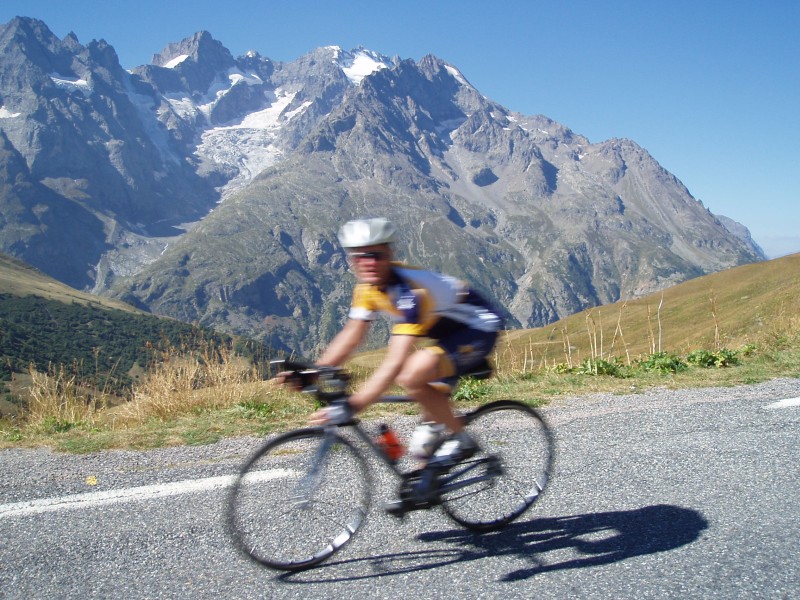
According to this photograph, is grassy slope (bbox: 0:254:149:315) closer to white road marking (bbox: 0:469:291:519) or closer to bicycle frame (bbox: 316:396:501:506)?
white road marking (bbox: 0:469:291:519)

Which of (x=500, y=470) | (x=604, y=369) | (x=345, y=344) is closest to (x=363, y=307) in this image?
(x=345, y=344)

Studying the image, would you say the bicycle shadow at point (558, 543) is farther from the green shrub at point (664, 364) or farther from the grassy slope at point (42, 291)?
the grassy slope at point (42, 291)

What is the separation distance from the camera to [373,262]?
4.64 m

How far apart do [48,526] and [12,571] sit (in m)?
0.80

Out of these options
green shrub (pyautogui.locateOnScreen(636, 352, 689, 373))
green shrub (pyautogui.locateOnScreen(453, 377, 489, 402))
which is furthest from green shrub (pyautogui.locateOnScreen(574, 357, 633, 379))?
green shrub (pyautogui.locateOnScreen(453, 377, 489, 402))

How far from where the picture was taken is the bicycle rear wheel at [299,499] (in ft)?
15.3

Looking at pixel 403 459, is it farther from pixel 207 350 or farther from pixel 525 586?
pixel 207 350

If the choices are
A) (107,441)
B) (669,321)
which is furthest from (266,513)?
(669,321)

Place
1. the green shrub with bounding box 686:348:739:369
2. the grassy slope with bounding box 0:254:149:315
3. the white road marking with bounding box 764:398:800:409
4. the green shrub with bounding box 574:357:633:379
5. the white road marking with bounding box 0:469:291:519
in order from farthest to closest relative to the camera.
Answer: the grassy slope with bounding box 0:254:149:315, the green shrub with bounding box 686:348:739:369, the green shrub with bounding box 574:357:633:379, the white road marking with bounding box 764:398:800:409, the white road marking with bounding box 0:469:291:519

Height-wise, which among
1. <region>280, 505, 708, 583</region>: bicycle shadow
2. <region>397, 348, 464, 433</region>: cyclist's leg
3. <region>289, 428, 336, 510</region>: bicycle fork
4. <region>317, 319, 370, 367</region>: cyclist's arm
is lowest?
<region>280, 505, 708, 583</region>: bicycle shadow

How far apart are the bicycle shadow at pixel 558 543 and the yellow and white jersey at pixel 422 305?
1630 millimetres

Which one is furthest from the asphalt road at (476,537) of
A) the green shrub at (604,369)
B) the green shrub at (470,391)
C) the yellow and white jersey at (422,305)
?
the green shrub at (604,369)

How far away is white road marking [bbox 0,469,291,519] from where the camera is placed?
576 cm

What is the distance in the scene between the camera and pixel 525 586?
4.26 m
